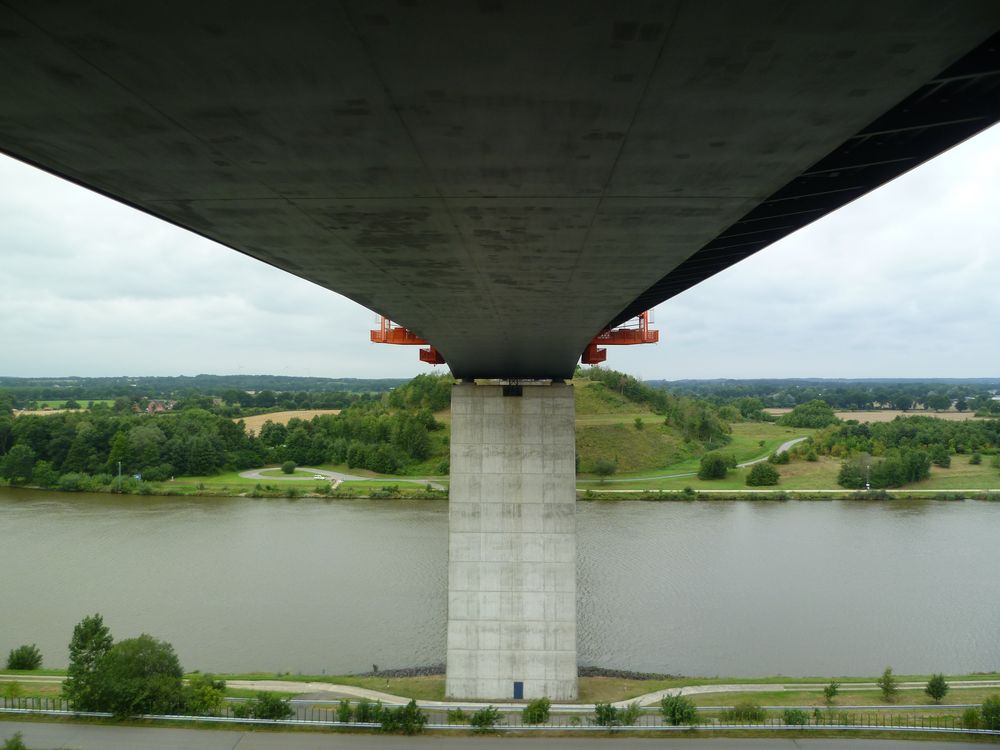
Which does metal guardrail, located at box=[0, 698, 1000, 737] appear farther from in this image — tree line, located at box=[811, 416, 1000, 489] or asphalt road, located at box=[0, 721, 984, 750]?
tree line, located at box=[811, 416, 1000, 489]

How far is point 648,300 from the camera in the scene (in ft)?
34.1

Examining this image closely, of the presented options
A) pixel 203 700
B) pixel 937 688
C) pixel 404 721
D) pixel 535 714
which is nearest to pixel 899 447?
pixel 937 688

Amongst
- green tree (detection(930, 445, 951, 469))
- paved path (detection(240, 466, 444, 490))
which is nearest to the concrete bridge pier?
paved path (detection(240, 466, 444, 490))

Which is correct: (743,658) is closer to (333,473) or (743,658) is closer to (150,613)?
(150,613)

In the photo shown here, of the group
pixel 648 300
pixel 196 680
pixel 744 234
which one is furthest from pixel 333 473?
pixel 744 234

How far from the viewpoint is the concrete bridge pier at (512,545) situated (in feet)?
45.5

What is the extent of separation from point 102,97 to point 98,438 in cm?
5028

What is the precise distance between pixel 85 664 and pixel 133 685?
2.59 metres

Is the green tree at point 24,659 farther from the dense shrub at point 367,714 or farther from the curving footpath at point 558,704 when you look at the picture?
the dense shrub at point 367,714

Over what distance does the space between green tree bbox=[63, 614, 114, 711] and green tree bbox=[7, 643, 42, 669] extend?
10.1 feet

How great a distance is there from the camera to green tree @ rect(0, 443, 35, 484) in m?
42.2

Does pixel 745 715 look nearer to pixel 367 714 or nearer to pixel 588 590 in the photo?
pixel 367 714

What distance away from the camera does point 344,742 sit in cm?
980

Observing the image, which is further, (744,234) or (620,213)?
(744,234)
